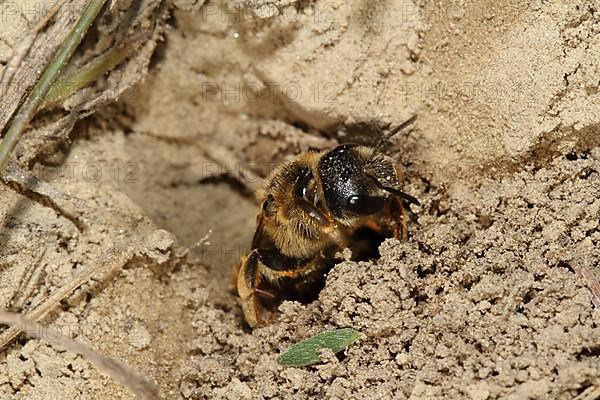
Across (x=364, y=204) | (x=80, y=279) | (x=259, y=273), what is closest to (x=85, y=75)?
(x=80, y=279)

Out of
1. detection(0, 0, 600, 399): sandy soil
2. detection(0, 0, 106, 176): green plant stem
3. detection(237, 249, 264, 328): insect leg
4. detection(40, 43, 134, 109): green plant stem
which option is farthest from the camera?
detection(237, 249, 264, 328): insect leg

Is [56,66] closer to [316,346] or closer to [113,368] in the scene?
[113,368]

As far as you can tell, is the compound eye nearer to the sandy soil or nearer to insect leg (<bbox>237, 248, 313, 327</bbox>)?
the sandy soil

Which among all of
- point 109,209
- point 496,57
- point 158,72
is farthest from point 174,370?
point 496,57

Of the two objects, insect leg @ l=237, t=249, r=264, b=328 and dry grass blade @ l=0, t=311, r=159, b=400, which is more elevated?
dry grass blade @ l=0, t=311, r=159, b=400

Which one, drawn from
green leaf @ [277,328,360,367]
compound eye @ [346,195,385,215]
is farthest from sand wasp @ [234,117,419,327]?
green leaf @ [277,328,360,367]

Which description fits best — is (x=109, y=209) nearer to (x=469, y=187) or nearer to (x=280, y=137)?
(x=280, y=137)

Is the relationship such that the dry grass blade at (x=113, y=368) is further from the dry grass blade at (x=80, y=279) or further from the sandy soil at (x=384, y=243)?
the sandy soil at (x=384, y=243)

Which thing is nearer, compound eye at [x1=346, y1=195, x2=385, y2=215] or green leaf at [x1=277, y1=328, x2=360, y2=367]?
green leaf at [x1=277, y1=328, x2=360, y2=367]

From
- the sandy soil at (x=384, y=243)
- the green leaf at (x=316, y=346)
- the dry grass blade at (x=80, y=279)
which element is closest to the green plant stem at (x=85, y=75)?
the sandy soil at (x=384, y=243)
